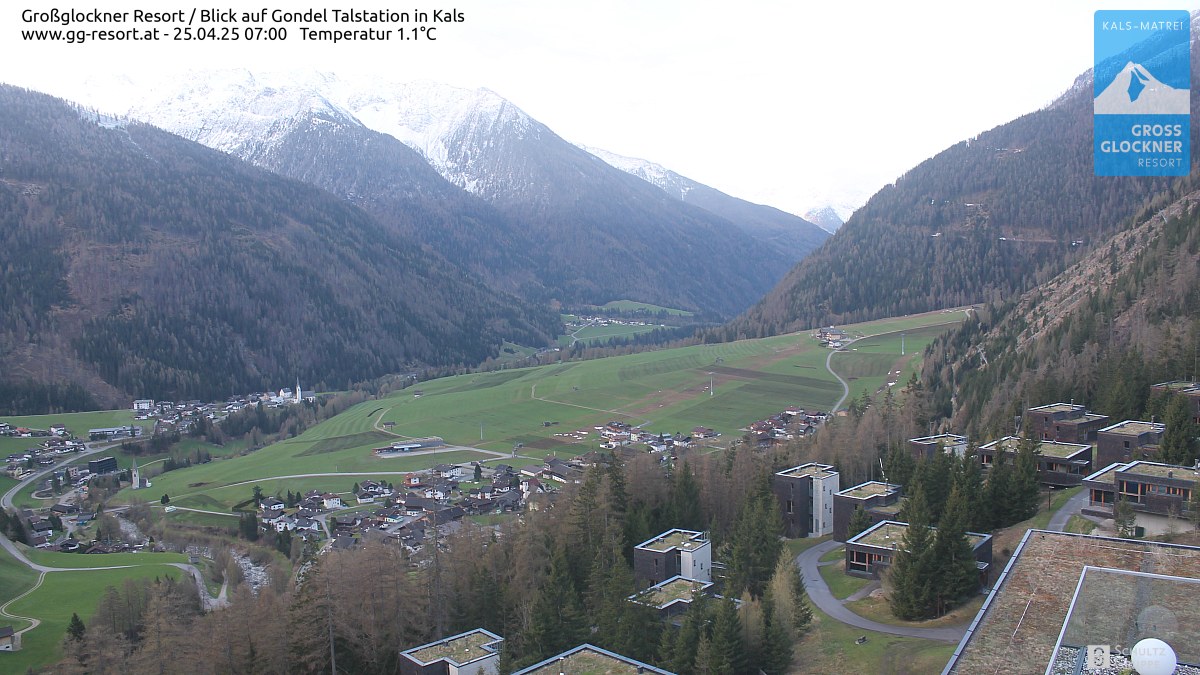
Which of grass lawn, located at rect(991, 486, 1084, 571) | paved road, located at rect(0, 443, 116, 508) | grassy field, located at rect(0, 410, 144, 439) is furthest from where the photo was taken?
grassy field, located at rect(0, 410, 144, 439)

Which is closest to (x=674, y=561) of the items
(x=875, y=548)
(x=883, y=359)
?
(x=875, y=548)

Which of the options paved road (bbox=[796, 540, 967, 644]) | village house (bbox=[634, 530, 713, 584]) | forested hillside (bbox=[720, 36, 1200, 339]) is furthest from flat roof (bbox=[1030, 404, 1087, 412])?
forested hillside (bbox=[720, 36, 1200, 339])

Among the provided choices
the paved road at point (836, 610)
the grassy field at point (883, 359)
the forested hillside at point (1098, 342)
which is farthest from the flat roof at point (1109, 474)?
the grassy field at point (883, 359)

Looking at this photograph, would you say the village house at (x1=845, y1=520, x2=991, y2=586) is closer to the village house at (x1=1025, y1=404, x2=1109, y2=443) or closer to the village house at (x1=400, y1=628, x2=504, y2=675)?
the village house at (x1=1025, y1=404, x2=1109, y2=443)

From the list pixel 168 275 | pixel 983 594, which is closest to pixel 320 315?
pixel 168 275

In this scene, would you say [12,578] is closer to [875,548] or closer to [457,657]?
[457,657]

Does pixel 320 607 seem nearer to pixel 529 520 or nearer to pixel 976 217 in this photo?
pixel 529 520

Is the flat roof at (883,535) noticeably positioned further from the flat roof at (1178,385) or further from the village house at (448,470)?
the village house at (448,470)
